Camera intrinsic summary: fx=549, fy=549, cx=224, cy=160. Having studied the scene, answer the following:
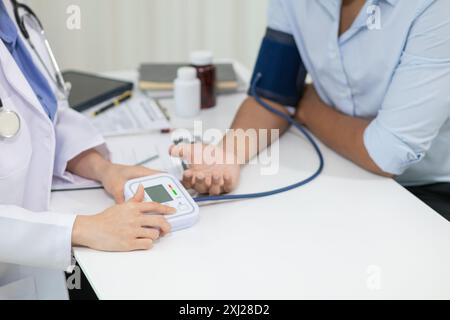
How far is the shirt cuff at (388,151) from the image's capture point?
3.37 ft

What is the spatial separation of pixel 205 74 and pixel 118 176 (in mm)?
513

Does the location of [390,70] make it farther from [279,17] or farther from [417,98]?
[279,17]

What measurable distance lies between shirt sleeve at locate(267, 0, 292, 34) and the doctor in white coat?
0.48m

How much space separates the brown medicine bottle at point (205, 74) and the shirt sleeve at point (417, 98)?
19.9 inches

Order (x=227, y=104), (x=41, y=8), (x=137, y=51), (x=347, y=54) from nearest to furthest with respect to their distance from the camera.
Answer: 1. (x=347, y=54)
2. (x=227, y=104)
3. (x=41, y=8)
4. (x=137, y=51)

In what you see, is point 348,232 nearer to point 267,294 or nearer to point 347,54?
point 267,294

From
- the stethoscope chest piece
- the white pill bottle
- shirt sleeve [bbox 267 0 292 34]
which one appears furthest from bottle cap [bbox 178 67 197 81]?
the stethoscope chest piece

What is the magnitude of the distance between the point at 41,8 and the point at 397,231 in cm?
167

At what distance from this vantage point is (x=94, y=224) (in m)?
0.84

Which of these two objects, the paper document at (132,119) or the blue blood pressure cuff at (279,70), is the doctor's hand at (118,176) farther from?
the blue blood pressure cuff at (279,70)

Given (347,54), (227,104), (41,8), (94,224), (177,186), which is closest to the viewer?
(94,224)

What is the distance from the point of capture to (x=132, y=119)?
133 cm
